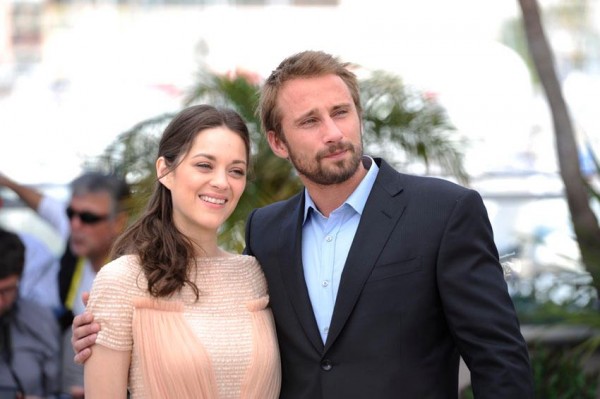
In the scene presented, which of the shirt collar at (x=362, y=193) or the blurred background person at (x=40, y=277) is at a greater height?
the shirt collar at (x=362, y=193)

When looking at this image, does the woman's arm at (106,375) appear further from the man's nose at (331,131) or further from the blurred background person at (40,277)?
the blurred background person at (40,277)

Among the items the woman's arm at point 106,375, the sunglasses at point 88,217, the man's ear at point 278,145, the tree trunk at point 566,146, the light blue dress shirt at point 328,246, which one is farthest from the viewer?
the sunglasses at point 88,217

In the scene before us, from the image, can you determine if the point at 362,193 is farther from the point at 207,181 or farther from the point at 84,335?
the point at 84,335

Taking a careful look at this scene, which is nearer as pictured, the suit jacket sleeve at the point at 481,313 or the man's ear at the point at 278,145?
the suit jacket sleeve at the point at 481,313

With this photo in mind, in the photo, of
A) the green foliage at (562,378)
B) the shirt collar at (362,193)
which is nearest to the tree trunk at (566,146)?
the green foliage at (562,378)

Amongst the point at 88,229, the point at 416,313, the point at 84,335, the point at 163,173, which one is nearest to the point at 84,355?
the point at 84,335

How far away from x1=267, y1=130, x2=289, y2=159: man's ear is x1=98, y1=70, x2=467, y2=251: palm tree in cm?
253

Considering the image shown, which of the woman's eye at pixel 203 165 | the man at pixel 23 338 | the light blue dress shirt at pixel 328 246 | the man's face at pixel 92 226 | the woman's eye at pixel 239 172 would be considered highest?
the woman's eye at pixel 203 165

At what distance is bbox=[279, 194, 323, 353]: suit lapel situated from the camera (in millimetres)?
3404

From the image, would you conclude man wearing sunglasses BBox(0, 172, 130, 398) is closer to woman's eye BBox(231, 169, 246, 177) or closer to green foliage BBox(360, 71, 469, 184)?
green foliage BBox(360, 71, 469, 184)

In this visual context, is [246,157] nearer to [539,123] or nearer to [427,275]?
[427,275]

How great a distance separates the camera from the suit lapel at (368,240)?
3.32 m

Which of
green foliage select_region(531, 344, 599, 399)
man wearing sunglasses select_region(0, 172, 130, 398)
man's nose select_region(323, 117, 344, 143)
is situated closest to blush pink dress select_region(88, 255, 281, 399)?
man's nose select_region(323, 117, 344, 143)

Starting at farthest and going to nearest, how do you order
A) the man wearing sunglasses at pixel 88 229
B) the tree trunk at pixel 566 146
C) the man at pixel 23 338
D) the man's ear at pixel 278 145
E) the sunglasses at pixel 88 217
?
the sunglasses at pixel 88 217
the man wearing sunglasses at pixel 88 229
the tree trunk at pixel 566 146
the man at pixel 23 338
the man's ear at pixel 278 145
